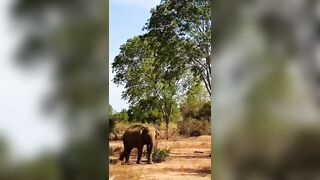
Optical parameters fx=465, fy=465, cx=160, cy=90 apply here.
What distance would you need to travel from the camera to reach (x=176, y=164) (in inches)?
73.8

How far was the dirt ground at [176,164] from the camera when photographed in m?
1.84

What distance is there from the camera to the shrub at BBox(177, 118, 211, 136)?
1.84 m

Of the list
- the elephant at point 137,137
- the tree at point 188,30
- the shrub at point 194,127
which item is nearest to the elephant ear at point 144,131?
the elephant at point 137,137

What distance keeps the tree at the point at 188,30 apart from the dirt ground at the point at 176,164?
24cm

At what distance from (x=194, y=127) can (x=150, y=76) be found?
28cm

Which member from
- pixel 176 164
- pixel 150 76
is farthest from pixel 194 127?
pixel 150 76

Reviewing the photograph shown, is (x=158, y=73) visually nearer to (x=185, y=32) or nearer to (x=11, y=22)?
(x=185, y=32)

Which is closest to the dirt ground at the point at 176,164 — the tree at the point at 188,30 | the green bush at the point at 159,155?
the green bush at the point at 159,155

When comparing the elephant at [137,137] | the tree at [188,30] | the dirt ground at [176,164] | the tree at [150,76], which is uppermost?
the tree at [188,30]

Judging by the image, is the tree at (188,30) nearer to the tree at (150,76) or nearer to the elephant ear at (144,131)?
the tree at (150,76)

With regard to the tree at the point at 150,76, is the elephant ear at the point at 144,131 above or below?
below

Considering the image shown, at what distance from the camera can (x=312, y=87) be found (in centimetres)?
141

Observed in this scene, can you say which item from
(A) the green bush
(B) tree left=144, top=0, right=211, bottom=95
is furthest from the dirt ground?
(B) tree left=144, top=0, right=211, bottom=95

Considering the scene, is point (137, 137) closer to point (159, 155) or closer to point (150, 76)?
point (159, 155)
